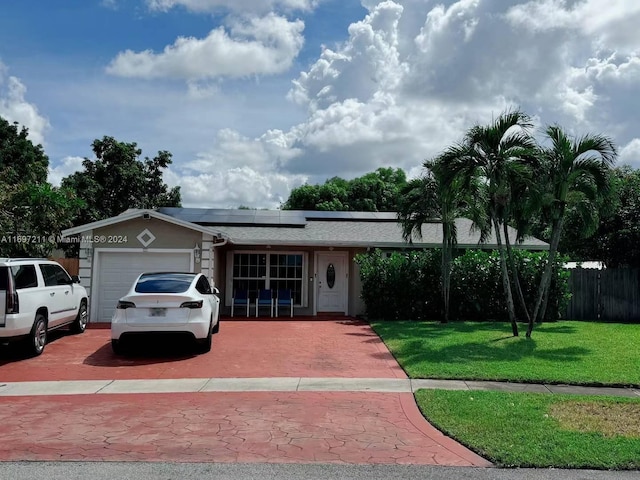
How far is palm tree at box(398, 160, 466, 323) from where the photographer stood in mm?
15227

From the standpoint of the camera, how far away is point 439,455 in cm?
541

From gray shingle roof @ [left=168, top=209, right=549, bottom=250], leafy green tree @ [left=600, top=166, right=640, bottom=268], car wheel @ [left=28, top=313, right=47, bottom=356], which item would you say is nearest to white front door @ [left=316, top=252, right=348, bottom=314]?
gray shingle roof @ [left=168, top=209, right=549, bottom=250]

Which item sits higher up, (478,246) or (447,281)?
(478,246)

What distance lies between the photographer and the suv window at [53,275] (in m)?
11.2

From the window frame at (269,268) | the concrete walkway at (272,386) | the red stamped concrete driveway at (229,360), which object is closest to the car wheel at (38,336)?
the red stamped concrete driveway at (229,360)

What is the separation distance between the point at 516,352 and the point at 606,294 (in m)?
9.98

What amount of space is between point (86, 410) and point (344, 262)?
1241 cm

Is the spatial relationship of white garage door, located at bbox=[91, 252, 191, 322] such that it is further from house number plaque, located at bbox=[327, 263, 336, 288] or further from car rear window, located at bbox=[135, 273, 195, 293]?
house number plaque, located at bbox=[327, 263, 336, 288]

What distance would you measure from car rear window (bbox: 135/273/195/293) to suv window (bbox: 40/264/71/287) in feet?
6.37

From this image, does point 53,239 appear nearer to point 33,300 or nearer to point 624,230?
point 33,300

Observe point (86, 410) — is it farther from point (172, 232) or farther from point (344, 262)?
point (344, 262)

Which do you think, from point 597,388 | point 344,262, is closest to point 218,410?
point 597,388

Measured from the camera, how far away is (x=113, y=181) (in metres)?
29.2

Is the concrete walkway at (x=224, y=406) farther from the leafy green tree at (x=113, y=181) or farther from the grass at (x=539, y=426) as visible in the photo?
the leafy green tree at (x=113, y=181)
